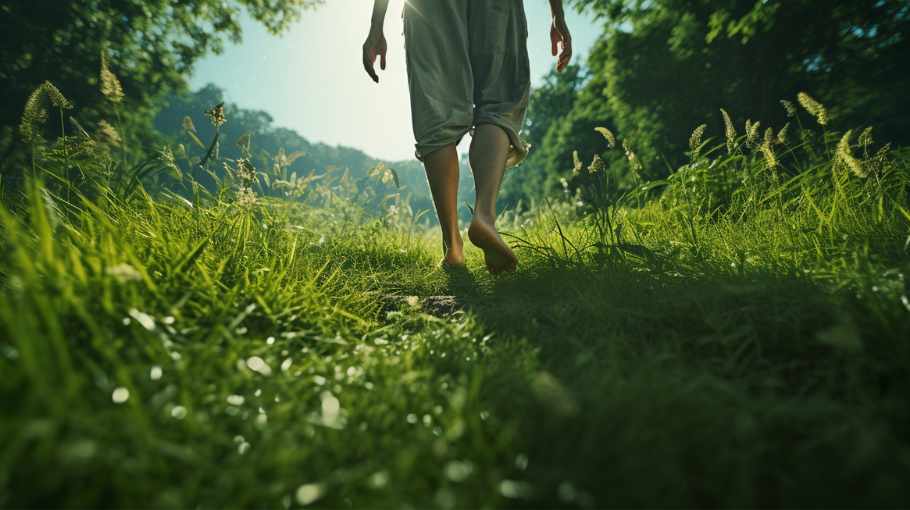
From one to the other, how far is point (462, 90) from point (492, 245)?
0.81 m

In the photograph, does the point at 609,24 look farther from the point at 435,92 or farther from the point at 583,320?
the point at 583,320

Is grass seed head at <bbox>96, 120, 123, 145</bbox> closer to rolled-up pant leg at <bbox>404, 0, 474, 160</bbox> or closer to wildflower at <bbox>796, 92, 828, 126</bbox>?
rolled-up pant leg at <bbox>404, 0, 474, 160</bbox>

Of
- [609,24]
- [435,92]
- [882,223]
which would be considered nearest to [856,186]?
[882,223]

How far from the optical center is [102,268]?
884 mm

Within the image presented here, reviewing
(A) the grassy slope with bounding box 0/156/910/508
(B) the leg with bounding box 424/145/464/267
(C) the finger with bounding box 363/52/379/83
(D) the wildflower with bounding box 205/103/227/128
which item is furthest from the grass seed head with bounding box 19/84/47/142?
(B) the leg with bounding box 424/145/464/267

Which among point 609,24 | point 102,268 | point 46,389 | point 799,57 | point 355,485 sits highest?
point 609,24

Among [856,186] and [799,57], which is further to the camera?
[799,57]

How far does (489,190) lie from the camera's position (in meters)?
1.89

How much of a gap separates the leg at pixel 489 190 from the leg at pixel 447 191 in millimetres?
110

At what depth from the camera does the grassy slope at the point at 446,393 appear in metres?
0.52

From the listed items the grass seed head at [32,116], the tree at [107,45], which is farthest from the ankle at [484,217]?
the tree at [107,45]

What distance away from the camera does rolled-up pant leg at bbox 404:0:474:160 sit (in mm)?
1935

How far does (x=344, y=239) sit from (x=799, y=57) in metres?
7.92

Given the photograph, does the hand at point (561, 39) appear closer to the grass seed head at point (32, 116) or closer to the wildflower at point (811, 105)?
the wildflower at point (811, 105)
